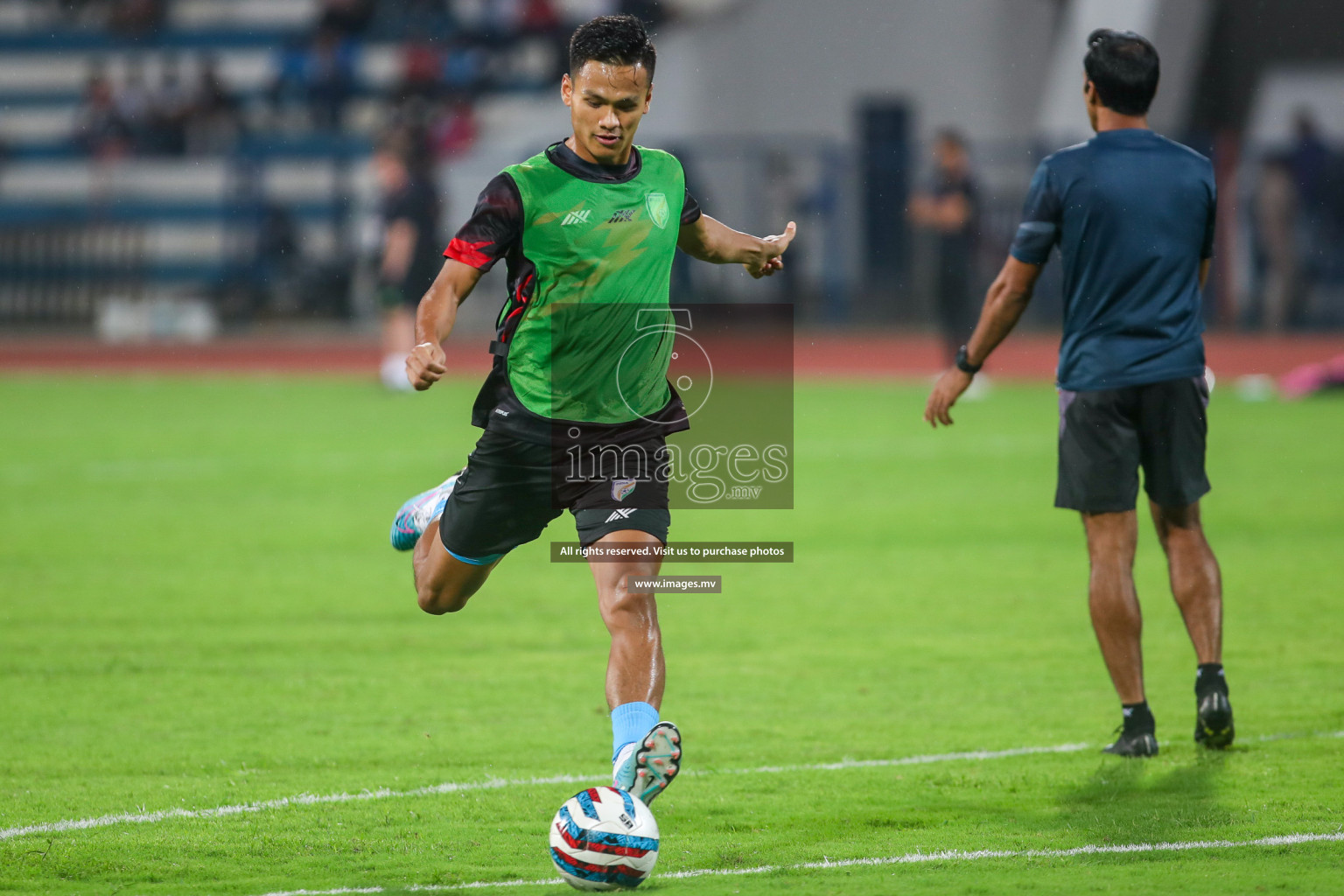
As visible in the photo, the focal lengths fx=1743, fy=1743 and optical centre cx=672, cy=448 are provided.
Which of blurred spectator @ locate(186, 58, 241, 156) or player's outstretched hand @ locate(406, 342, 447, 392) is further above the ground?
player's outstretched hand @ locate(406, 342, 447, 392)

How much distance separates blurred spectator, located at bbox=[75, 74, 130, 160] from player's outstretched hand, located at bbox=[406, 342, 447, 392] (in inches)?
1128

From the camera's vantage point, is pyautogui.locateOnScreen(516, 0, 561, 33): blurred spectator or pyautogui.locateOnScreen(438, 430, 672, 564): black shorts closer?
pyautogui.locateOnScreen(438, 430, 672, 564): black shorts

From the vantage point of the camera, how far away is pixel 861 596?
8914 mm

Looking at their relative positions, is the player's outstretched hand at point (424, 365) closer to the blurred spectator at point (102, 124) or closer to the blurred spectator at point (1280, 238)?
the blurred spectator at point (1280, 238)

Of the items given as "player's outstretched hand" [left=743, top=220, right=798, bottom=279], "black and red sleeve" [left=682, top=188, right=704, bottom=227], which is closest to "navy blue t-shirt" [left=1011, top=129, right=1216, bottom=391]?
"player's outstretched hand" [left=743, top=220, right=798, bottom=279]

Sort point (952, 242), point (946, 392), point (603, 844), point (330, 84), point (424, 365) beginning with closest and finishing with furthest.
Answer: point (603, 844) < point (424, 365) < point (946, 392) < point (952, 242) < point (330, 84)

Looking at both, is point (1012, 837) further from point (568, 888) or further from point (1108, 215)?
point (1108, 215)

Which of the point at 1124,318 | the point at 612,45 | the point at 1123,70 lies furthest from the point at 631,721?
the point at 1123,70

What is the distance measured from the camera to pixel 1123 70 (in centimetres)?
588

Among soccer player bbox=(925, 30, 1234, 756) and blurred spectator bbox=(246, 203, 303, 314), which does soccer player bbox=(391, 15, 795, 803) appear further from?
blurred spectator bbox=(246, 203, 303, 314)

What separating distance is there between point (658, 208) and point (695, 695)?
2337 mm

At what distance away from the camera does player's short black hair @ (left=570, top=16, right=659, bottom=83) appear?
5.05m

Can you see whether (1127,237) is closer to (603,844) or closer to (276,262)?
(603,844)

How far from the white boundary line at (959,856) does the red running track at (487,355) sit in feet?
56.4
